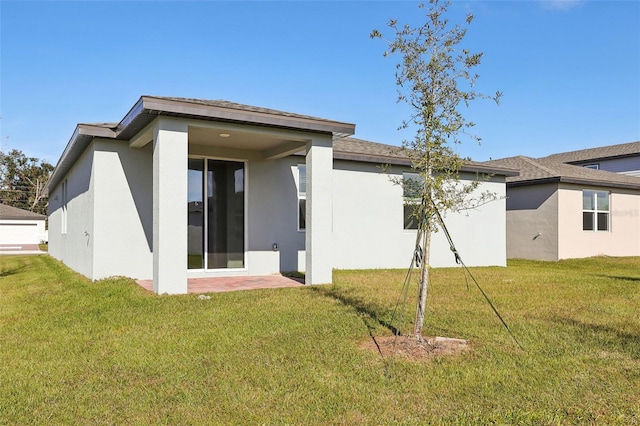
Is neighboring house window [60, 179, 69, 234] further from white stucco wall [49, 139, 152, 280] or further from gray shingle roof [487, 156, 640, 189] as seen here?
gray shingle roof [487, 156, 640, 189]

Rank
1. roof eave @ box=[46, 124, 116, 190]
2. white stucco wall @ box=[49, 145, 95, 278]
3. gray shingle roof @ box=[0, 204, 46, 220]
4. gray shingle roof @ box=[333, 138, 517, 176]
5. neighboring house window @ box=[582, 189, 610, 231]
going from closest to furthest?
1. roof eave @ box=[46, 124, 116, 190]
2. white stucco wall @ box=[49, 145, 95, 278]
3. gray shingle roof @ box=[333, 138, 517, 176]
4. neighboring house window @ box=[582, 189, 610, 231]
5. gray shingle roof @ box=[0, 204, 46, 220]

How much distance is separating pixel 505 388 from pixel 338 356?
157cm

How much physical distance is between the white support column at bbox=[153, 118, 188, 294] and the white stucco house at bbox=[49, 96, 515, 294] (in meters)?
0.02

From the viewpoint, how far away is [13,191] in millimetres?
57219

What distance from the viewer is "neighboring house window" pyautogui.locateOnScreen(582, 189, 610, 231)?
17531 mm

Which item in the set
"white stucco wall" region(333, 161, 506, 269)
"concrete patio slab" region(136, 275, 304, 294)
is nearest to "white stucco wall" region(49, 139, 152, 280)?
"concrete patio slab" region(136, 275, 304, 294)

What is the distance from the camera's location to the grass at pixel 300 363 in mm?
3311

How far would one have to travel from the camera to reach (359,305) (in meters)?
7.13

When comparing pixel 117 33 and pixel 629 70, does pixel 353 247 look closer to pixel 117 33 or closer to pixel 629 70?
pixel 117 33

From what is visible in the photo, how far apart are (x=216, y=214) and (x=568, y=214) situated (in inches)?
516

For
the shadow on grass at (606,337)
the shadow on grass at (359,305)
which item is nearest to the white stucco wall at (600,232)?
the shadow on grass at (359,305)

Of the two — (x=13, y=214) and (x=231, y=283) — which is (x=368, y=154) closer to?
(x=231, y=283)

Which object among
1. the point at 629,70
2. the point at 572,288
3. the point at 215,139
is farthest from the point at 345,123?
the point at 629,70

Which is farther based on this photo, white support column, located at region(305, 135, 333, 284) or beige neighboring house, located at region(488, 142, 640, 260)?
beige neighboring house, located at region(488, 142, 640, 260)
